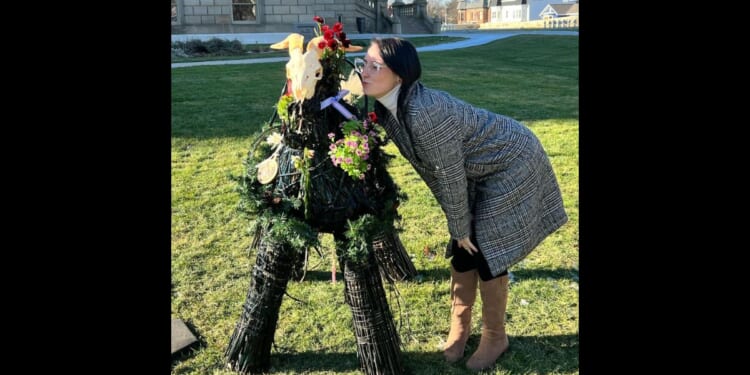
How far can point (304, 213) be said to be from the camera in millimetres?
2539

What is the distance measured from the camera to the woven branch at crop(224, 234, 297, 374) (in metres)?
2.68

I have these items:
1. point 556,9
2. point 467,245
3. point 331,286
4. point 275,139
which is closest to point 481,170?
point 467,245

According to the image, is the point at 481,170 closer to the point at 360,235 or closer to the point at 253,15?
the point at 360,235

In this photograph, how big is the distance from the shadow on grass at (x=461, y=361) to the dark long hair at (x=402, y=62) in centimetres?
135

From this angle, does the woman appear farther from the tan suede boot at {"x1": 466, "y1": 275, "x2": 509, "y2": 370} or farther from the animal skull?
the animal skull

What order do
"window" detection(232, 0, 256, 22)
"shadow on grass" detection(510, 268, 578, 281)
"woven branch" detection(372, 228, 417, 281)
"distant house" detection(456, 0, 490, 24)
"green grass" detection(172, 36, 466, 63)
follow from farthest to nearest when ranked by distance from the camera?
"distant house" detection(456, 0, 490, 24) → "window" detection(232, 0, 256, 22) → "green grass" detection(172, 36, 466, 63) → "shadow on grass" detection(510, 268, 578, 281) → "woven branch" detection(372, 228, 417, 281)

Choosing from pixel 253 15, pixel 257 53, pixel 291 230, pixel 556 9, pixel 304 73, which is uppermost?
pixel 556 9

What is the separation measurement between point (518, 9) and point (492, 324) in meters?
77.7

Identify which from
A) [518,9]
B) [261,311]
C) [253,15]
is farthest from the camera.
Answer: [518,9]

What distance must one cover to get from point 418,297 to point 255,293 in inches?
50.5

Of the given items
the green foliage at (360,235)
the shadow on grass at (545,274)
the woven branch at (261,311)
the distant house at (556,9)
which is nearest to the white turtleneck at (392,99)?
the green foliage at (360,235)

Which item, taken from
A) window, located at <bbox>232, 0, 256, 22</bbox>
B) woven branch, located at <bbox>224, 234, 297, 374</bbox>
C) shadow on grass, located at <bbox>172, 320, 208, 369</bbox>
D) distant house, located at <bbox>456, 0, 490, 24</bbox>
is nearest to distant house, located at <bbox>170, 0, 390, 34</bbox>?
window, located at <bbox>232, 0, 256, 22</bbox>

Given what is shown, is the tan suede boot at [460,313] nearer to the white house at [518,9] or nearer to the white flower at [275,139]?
the white flower at [275,139]

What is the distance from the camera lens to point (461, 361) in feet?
9.96
